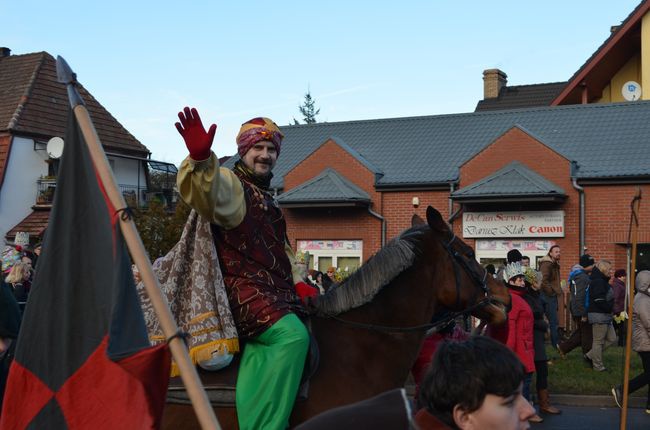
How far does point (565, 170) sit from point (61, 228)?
876 inches

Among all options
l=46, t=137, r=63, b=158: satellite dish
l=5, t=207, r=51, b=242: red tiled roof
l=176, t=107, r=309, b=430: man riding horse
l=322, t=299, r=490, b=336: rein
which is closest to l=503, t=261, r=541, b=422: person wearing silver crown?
l=322, t=299, r=490, b=336: rein

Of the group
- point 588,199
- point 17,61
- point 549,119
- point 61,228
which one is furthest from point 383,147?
point 61,228

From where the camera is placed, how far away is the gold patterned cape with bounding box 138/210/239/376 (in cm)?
504

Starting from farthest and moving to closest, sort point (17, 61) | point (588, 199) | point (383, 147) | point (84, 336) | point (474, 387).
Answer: point (17, 61)
point (383, 147)
point (588, 199)
point (84, 336)
point (474, 387)

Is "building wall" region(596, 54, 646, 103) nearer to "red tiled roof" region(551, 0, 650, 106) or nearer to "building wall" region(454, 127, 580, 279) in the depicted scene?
"red tiled roof" region(551, 0, 650, 106)

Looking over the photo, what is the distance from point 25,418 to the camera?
136 inches

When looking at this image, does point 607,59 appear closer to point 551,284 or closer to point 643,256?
point 643,256

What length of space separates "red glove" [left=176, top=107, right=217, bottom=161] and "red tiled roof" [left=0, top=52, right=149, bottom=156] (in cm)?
3115

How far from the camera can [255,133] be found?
17.9ft

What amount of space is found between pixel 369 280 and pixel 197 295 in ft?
3.69

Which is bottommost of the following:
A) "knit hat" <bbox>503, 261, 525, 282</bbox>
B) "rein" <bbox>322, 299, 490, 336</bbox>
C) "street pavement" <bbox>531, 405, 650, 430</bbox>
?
"street pavement" <bbox>531, 405, 650, 430</bbox>

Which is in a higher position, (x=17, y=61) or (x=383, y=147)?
(x=17, y=61)

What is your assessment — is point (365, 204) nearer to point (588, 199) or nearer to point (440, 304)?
point (588, 199)

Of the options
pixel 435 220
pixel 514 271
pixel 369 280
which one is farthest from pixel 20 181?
pixel 369 280
